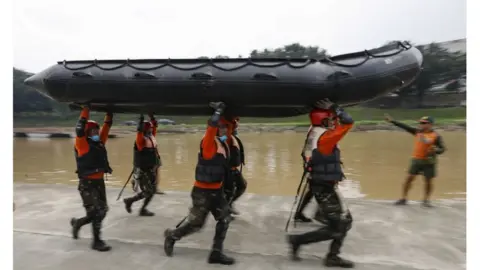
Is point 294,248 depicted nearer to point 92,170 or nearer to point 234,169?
point 234,169

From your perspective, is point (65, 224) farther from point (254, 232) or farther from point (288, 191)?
point (288, 191)

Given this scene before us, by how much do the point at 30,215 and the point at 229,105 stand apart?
318 cm

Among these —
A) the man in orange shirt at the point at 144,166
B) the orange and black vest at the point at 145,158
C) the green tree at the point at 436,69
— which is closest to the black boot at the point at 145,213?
the man in orange shirt at the point at 144,166

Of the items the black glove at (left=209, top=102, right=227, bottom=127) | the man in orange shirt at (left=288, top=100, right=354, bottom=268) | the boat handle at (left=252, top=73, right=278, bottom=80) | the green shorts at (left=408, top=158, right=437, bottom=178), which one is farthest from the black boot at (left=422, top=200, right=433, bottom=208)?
the black glove at (left=209, top=102, right=227, bottom=127)

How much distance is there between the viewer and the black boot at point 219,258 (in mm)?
3205

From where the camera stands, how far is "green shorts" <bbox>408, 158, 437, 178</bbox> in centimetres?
516

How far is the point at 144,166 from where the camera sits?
4895 mm

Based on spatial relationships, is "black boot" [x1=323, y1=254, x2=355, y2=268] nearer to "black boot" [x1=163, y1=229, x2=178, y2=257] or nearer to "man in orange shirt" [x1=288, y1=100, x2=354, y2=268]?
"man in orange shirt" [x1=288, y1=100, x2=354, y2=268]

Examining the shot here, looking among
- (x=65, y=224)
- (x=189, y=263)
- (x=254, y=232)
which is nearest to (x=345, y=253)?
(x=254, y=232)

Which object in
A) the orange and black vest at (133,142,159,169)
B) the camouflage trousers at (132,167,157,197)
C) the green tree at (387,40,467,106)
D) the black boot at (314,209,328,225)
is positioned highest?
the green tree at (387,40,467,106)

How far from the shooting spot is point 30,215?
15.8 ft

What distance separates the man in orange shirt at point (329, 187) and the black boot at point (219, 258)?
0.57 m

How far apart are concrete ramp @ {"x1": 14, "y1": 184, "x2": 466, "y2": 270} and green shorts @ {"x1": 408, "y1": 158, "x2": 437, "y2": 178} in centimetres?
44

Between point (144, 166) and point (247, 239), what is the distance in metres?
1.82
